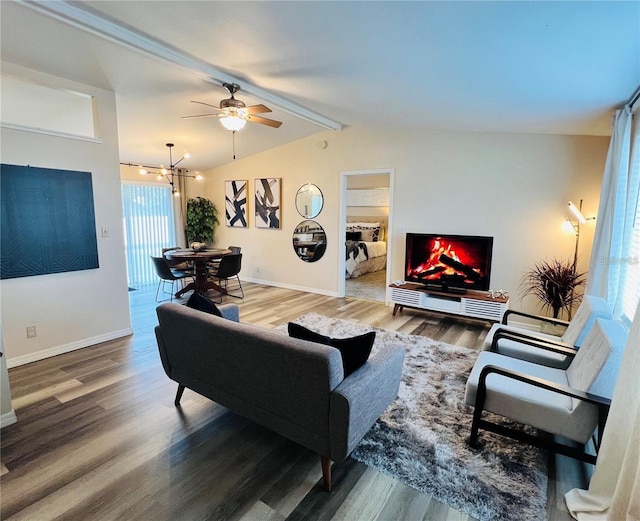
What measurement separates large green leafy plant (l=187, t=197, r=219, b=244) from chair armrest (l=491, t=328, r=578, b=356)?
21.2 ft

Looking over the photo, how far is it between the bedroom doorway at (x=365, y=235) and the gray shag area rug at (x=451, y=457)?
294 cm

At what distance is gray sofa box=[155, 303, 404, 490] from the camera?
66.1 inches

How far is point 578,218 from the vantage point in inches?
151

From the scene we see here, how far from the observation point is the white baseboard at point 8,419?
90.0 inches

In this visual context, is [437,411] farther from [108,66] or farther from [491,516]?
[108,66]

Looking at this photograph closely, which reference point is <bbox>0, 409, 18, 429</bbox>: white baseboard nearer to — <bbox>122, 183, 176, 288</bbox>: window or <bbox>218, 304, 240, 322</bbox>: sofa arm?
<bbox>218, 304, 240, 322</bbox>: sofa arm

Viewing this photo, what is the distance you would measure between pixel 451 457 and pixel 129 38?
3.75 meters

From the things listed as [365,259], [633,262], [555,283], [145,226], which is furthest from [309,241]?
[633,262]

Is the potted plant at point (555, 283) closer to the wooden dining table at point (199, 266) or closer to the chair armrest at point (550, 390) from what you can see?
the chair armrest at point (550, 390)

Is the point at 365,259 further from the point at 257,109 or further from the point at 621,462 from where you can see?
the point at 621,462

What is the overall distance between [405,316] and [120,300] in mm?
3805

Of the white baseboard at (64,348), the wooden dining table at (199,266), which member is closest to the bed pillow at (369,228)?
the wooden dining table at (199,266)

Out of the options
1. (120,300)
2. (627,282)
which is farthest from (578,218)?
(120,300)

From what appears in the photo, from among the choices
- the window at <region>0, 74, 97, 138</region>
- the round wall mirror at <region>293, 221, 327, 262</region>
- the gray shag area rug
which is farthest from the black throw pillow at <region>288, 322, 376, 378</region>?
the round wall mirror at <region>293, 221, 327, 262</region>
